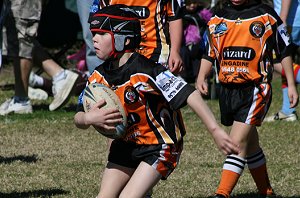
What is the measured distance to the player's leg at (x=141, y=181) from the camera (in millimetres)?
4609

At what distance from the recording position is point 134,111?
474 centimetres

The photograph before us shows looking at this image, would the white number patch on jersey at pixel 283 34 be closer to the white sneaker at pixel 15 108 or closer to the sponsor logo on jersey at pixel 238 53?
the sponsor logo on jersey at pixel 238 53

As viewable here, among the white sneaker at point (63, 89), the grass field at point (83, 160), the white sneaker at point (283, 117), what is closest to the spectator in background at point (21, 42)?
the white sneaker at point (63, 89)

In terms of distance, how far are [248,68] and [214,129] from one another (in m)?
1.89

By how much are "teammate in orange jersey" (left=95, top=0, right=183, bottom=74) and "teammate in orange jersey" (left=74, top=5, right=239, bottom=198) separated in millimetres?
1009

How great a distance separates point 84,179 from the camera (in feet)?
21.9

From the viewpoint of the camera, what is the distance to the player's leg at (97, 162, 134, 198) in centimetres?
477

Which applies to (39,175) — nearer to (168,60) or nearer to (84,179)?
(84,179)

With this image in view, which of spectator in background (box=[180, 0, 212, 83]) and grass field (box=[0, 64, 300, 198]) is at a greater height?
grass field (box=[0, 64, 300, 198])

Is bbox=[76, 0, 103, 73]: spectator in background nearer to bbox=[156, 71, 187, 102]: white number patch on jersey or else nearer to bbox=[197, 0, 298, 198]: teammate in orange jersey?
bbox=[197, 0, 298, 198]: teammate in orange jersey

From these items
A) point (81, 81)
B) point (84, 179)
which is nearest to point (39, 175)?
point (84, 179)

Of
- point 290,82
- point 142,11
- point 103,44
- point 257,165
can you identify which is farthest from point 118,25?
point 257,165

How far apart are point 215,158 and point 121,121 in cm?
306

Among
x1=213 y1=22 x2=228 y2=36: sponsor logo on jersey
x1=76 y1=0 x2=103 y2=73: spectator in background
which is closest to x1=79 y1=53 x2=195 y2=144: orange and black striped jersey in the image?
x1=213 y1=22 x2=228 y2=36: sponsor logo on jersey
